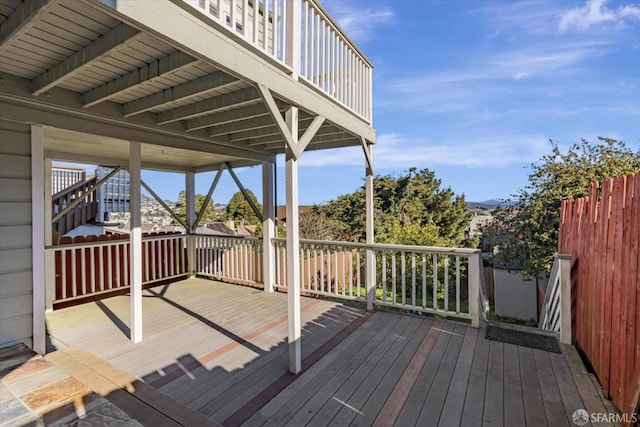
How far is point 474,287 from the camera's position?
11.4 feet

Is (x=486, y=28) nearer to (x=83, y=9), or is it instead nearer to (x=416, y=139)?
(x=83, y=9)

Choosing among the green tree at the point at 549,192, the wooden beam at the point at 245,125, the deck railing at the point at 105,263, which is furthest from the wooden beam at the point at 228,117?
the green tree at the point at 549,192

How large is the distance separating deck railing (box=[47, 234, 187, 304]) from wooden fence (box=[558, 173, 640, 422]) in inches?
250

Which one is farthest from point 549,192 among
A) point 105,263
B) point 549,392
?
point 105,263

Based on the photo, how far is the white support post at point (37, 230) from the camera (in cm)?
281

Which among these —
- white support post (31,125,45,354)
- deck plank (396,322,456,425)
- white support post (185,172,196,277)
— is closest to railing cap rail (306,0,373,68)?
white support post (31,125,45,354)

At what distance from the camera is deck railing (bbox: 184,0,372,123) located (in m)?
2.17

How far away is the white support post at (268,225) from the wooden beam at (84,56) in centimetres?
337

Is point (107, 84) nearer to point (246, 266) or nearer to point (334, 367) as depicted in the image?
point (334, 367)

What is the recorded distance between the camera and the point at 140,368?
2.69 metres

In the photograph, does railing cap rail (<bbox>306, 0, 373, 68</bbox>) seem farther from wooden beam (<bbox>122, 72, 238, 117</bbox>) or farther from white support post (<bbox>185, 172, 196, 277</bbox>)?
white support post (<bbox>185, 172, 196, 277</bbox>)

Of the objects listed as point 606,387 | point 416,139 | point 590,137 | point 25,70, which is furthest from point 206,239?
point 416,139

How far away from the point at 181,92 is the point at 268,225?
3.02 meters

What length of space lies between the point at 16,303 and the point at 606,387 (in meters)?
4.96
